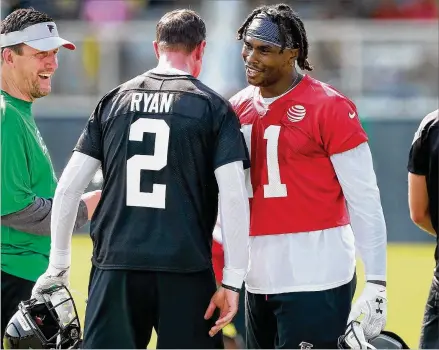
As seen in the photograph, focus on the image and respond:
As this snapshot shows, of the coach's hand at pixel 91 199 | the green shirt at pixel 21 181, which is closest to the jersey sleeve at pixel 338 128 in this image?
the coach's hand at pixel 91 199

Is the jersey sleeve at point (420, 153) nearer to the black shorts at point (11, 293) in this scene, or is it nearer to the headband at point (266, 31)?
the headband at point (266, 31)

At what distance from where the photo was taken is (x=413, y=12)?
48.5 feet

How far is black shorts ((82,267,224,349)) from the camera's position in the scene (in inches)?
165

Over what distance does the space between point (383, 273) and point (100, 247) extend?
1.22m

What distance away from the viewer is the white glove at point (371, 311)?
416 centimetres

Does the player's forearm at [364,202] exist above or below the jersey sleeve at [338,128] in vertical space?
below

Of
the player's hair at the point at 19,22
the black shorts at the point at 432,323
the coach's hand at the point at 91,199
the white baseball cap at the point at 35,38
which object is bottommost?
the black shorts at the point at 432,323

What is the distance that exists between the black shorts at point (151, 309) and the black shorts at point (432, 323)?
104 cm

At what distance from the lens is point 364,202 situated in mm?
4297

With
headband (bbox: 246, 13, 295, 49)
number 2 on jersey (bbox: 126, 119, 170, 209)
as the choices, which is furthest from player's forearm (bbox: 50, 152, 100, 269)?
headband (bbox: 246, 13, 295, 49)

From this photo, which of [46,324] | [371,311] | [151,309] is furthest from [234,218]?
[46,324]

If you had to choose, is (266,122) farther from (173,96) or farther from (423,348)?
(423,348)

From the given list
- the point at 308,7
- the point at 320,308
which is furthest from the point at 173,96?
the point at 308,7

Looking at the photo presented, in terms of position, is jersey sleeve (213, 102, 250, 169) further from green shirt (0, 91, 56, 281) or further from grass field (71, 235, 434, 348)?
grass field (71, 235, 434, 348)
